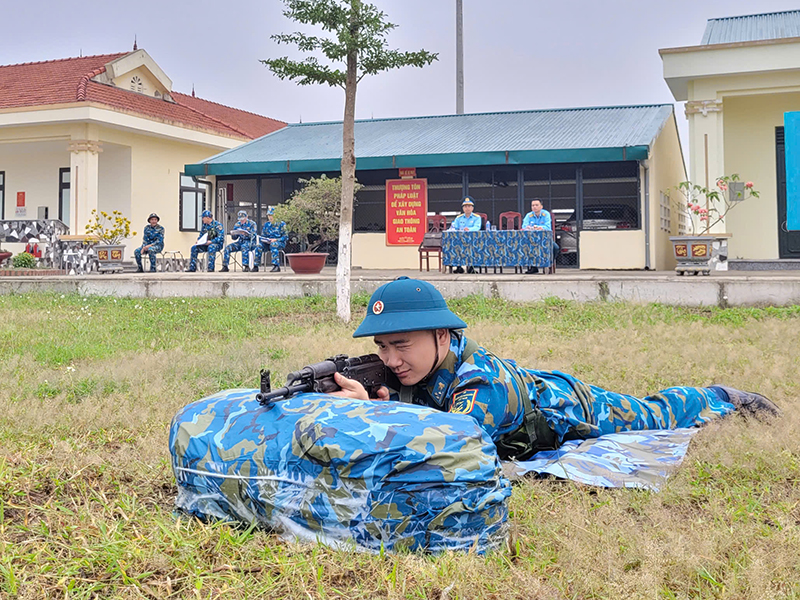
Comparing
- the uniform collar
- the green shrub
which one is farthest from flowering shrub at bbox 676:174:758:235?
the green shrub

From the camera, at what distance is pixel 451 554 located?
2316mm

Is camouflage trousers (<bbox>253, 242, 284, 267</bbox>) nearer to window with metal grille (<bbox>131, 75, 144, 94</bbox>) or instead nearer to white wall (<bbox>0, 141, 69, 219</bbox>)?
white wall (<bbox>0, 141, 69, 219</bbox>)

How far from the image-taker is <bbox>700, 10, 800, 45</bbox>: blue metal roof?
15.6 meters

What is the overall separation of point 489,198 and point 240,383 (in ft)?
49.7

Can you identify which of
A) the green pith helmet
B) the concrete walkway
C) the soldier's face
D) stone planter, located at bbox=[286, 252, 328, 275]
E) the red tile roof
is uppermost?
the red tile roof

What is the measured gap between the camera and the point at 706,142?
46.7 feet

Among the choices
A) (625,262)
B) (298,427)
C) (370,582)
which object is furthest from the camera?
(625,262)

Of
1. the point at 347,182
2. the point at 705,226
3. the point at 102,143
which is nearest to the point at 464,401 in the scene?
the point at 347,182

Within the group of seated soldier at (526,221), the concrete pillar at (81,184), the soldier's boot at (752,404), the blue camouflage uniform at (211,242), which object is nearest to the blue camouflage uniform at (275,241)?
the blue camouflage uniform at (211,242)

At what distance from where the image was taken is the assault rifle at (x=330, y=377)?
2.60 meters

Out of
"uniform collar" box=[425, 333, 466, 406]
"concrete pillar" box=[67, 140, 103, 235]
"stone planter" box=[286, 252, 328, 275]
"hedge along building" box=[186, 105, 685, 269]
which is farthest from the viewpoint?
"concrete pillar" box=[67, 140, 103, 235]

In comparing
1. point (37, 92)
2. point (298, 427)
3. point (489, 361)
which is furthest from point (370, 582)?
point (37, 92)

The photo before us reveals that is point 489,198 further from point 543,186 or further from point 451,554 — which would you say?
point 451,554

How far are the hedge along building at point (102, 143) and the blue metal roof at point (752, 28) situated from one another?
11.8 meters
